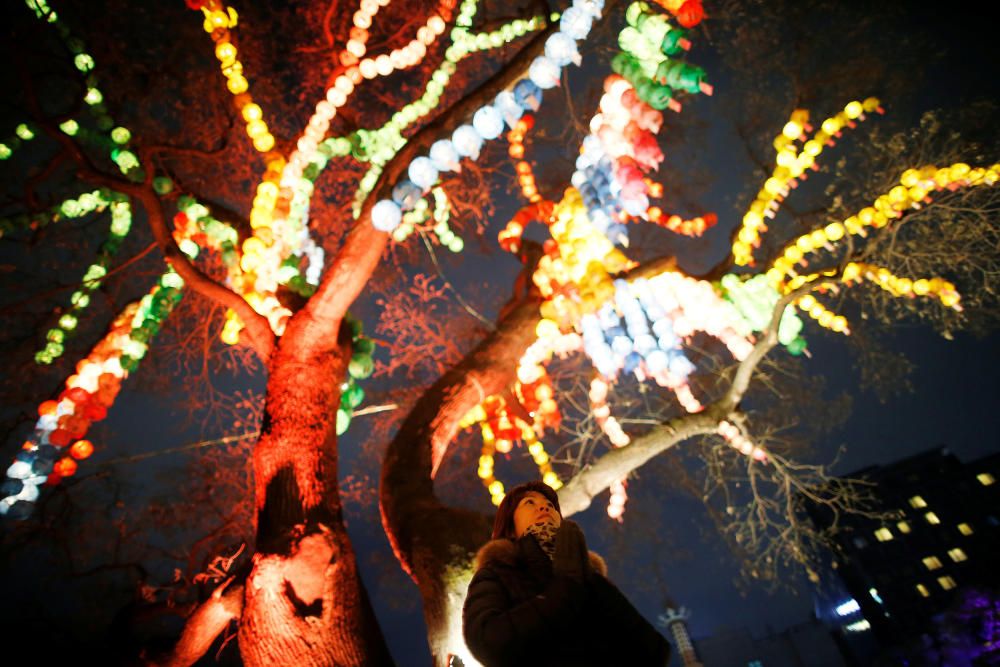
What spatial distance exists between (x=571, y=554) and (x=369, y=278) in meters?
3.86

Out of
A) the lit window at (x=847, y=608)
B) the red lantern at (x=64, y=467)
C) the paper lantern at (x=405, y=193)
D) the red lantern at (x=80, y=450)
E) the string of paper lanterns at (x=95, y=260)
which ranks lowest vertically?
the lit window at (x=847, y=608)

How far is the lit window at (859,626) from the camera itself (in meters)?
40.5

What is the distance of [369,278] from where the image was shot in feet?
16.3

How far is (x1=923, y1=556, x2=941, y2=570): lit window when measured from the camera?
39031 mm

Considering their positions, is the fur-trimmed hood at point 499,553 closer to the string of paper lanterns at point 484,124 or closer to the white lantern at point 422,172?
the string of paper lanterns at point 484,124

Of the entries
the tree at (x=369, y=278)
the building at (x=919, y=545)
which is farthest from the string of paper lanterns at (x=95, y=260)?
the building at (x=919, y=545)

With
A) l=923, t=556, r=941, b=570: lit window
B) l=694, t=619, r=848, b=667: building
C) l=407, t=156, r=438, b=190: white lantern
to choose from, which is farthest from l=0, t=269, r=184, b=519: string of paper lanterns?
l=694, t=619, r=848, b=667: building

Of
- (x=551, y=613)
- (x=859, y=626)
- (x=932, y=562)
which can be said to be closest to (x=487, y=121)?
(x=551, y=613)

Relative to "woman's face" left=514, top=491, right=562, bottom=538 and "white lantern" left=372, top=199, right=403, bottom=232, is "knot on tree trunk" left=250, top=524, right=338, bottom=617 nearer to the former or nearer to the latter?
"woman's face" left=514, top=491, right=562, bottom=538

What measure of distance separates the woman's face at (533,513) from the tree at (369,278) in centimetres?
131

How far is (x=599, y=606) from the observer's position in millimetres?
1654

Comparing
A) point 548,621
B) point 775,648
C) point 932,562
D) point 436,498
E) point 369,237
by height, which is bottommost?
point 775,648

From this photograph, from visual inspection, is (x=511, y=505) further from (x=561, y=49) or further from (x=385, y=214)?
(x=561, y=49)

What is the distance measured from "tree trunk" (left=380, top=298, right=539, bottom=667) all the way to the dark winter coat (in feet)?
5.08
